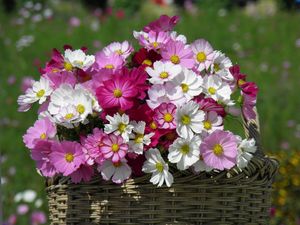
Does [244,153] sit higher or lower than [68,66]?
lower

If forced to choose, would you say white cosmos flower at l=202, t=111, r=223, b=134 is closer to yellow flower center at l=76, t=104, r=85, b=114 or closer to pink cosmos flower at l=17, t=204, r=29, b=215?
yellow flower center at l=76, t=104, r=85, b=114

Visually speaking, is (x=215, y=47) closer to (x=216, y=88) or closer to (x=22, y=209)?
(x=22, y=209)

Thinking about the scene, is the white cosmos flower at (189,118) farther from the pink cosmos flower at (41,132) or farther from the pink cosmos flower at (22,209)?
the pink cosmos flower at (22,209)

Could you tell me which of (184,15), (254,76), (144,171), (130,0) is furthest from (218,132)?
(130,0)

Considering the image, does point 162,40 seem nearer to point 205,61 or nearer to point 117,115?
point 205,61

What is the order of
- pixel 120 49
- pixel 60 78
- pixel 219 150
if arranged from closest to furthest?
1. pixel 219 150
2. pixel 60 78
3. pixel 120 49

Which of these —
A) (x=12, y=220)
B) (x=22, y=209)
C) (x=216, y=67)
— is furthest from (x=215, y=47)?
(x=216, y=67)

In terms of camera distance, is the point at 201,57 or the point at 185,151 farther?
the point at 201,57
